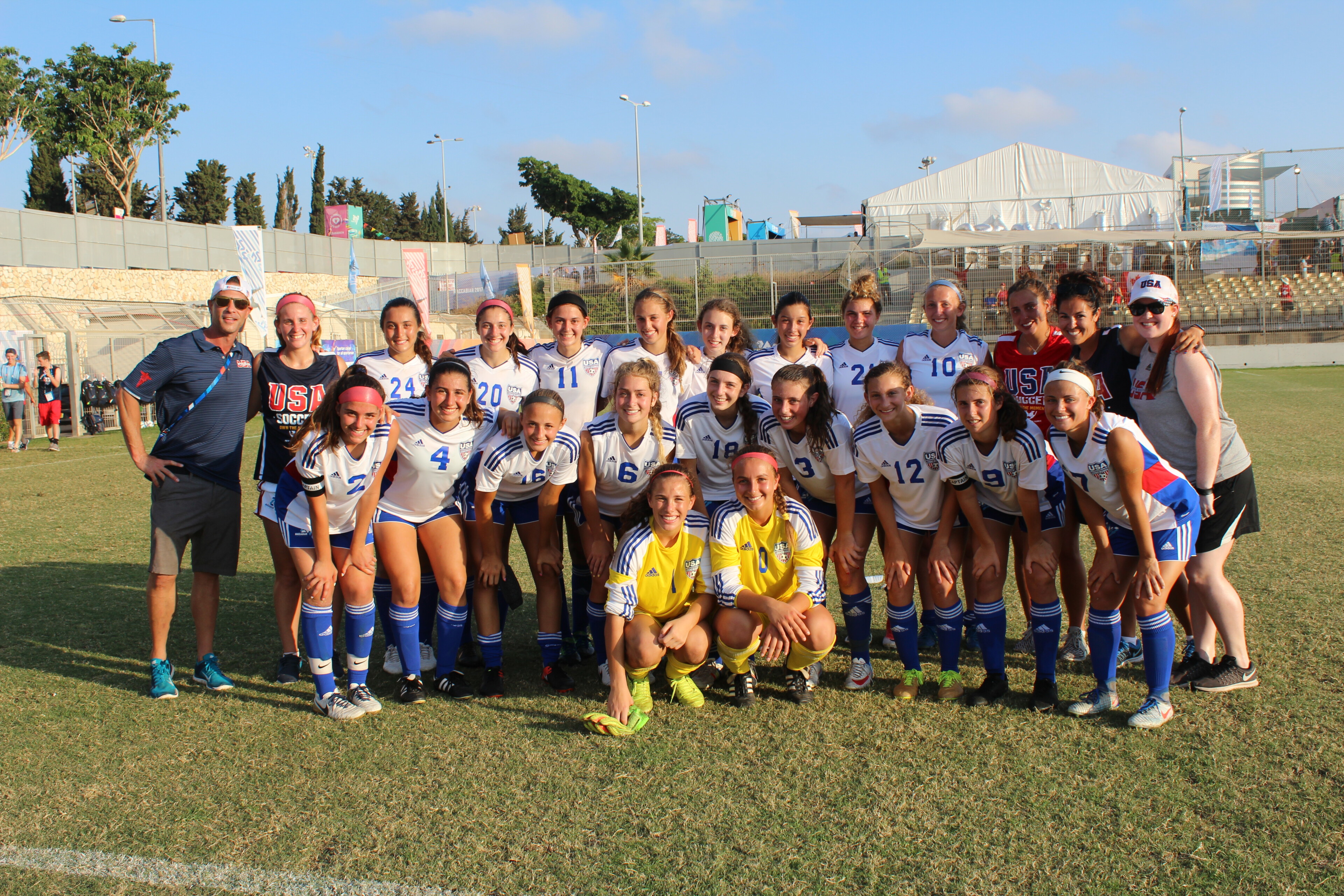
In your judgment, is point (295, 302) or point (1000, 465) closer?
point (1000, 465)

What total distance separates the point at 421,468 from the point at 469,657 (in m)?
1.22

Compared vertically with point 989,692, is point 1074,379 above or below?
above

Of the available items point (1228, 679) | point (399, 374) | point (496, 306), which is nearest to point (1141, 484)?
point (1228, 679)

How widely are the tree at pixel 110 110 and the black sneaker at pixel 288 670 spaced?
37.7 m

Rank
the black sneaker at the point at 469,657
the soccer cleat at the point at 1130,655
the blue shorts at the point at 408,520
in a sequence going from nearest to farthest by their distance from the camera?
the blue shorts at the point at 408,520
the soccer cleat at the point at 1130,655
the black sneaker at the point at 469,657

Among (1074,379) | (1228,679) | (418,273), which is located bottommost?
(1228,679)

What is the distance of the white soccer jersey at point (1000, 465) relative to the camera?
369 centimetres

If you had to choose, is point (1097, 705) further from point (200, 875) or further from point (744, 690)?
point (200, 875)

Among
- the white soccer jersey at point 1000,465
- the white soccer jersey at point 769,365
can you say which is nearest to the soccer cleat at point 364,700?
the white soccer jersey at point 769,365

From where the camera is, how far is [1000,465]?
12.4 ft

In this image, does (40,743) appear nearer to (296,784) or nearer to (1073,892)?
(296,784)

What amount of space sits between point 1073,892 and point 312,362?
3.93 m

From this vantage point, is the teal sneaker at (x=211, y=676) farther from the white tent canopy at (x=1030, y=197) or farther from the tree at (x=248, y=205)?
the tree at (x=248, y=205)

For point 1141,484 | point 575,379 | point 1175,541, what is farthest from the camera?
point 575,379
